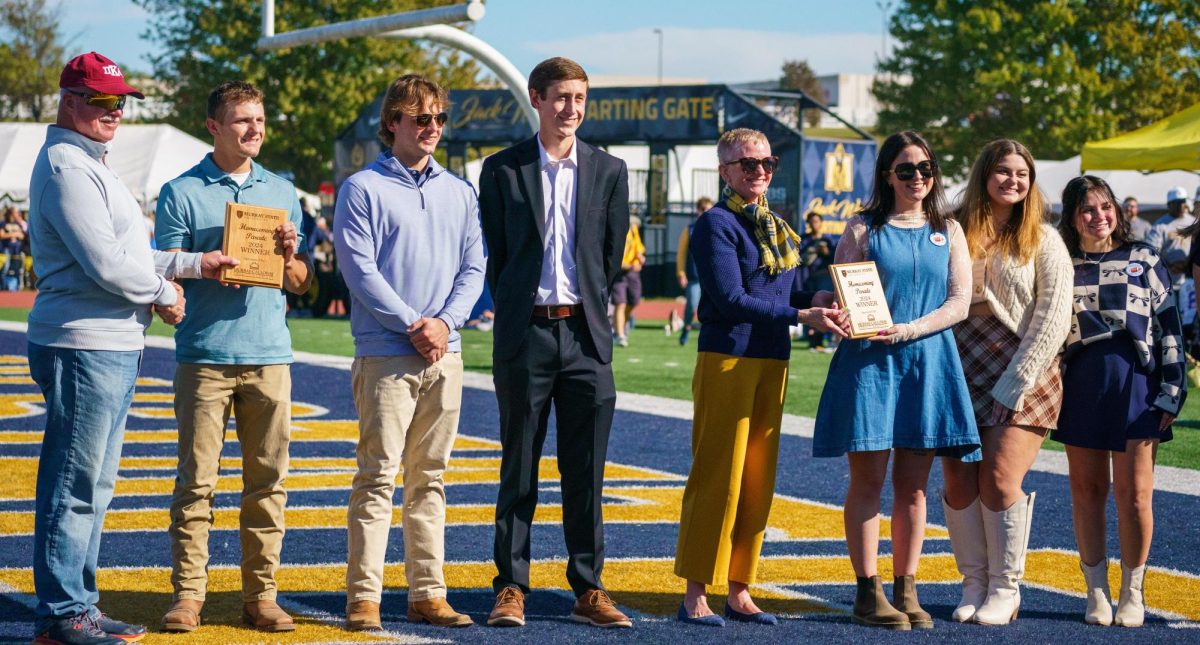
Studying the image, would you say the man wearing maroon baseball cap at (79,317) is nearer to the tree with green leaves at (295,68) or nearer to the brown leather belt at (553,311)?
the brown leather belt at (553,311)

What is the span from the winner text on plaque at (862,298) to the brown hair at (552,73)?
122 cm

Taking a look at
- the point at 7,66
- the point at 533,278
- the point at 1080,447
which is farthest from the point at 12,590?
the point at 7,66

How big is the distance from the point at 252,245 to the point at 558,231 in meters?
1.14

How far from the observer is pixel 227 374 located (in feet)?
19.1

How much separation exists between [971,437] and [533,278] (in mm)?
1757

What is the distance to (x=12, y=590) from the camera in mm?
6383

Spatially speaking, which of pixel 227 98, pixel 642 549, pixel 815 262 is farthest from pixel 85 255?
pixel 815 262

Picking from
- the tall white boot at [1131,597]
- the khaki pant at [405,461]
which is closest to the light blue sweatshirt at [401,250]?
the khaki pant at [405,461]

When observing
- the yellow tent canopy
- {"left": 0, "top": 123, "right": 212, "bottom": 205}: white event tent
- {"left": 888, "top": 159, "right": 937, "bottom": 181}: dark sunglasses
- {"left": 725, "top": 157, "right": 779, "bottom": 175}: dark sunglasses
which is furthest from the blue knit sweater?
{"left": 0, "top": 123, "right": 212, "bottom": 205}: white event tent

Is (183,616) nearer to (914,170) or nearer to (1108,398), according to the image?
(914,170)

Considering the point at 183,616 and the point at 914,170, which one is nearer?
the point at 183,616

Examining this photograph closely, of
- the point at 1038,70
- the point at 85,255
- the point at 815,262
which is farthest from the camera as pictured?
the point at 1038,70

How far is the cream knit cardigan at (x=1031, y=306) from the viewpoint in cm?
619

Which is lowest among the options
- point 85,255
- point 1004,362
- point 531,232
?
point 1004,362
